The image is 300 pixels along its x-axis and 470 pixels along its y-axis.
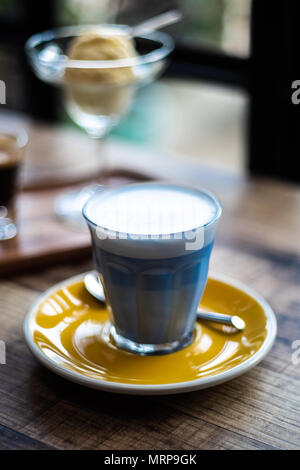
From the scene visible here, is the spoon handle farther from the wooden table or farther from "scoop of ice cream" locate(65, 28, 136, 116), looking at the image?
"scoop of ice cream" locate(65, 28, 136, 116)

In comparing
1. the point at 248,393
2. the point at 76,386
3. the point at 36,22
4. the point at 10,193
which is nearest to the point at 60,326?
the point at 76,386

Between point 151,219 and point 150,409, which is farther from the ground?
→ point 151,219

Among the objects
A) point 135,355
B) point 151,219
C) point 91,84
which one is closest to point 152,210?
point 151,219

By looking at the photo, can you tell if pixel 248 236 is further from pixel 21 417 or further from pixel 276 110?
pixel 21 417

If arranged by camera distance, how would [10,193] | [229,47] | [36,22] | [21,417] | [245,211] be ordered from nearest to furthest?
[21,417] < [10,193] < [245,211] < [229,47] < [36,22]

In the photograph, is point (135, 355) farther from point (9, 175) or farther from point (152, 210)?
point (9, 175)
